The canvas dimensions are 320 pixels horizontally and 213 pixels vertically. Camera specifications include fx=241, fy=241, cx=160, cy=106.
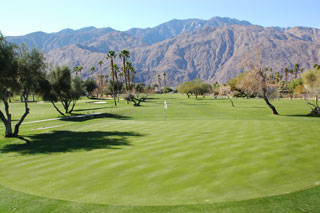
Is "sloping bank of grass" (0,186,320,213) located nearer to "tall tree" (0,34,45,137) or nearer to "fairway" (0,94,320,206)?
"fairway" (0,94,320,206)

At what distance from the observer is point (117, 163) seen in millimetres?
14055

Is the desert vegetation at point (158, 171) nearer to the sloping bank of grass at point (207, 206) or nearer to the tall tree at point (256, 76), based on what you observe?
the sloping bank of grass at point (207, 206)

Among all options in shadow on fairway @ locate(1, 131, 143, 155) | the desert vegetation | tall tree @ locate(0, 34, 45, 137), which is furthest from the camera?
tall tree @ locate(0, 34, 45, 137)

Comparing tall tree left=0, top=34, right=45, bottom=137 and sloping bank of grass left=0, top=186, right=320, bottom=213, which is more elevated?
tall tree left=0, top=34, right=45, bottom=137

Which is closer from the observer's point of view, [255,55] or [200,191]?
[200,191]

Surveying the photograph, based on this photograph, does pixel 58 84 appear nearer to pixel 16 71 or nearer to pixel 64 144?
pixel 16 71

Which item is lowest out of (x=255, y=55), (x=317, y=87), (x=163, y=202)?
(x=163, y=202)

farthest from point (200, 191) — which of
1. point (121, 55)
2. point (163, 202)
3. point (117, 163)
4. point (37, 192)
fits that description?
point (121, 55)

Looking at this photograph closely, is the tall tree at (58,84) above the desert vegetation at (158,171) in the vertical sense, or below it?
above

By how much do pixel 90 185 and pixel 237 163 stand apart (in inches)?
304

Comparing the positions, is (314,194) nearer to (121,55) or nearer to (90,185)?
(90,185)

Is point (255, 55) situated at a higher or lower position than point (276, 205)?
higher

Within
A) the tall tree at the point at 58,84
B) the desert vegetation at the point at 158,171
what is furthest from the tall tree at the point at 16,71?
the tall tree at the point at 58,84

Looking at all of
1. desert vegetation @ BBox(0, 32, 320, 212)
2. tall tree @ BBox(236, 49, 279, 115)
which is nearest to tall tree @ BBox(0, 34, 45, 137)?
desert vegetation @ BBox(0, 32, 320, 212)
